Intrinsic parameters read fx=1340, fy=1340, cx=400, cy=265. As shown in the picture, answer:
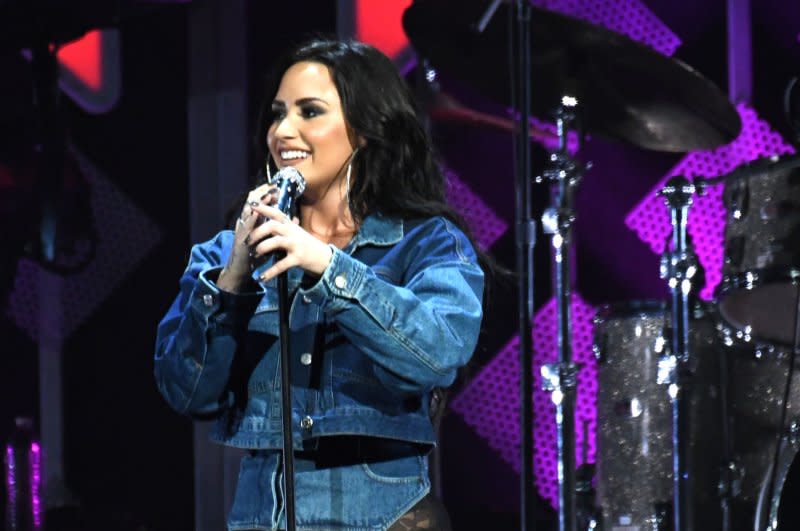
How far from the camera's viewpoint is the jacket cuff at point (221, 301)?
6.89 ft

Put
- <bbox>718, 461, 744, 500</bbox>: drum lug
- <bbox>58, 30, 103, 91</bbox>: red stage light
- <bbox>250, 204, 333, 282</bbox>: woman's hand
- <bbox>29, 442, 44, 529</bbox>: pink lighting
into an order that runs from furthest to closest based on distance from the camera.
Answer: <bbox>58, 30, 103, 91</bbox>: red stage light < <bbox>29, 442, 44, 529</bbox>: pink lighting < <bbox>718, 461, 744, 500</bbox>: drum lug < <bbox>250, 204, 333, 282</bbox>: woman's hand

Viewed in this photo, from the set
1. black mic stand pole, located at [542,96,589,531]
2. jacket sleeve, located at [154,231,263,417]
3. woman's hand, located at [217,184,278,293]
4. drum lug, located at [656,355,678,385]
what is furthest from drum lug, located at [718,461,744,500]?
woman's hand, located at [217,184,278,293]

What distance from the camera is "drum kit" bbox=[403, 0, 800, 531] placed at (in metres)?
3.61

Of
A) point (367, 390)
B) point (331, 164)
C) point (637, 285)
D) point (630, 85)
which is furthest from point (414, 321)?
point (637, 285)

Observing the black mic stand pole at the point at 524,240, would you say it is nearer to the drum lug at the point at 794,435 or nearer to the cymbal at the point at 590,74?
the cymbal at the point at 590,74

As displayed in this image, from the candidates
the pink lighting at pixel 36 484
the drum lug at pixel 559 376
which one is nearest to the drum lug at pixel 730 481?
the drum lug at pixel 559 376

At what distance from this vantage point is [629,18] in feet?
16.1

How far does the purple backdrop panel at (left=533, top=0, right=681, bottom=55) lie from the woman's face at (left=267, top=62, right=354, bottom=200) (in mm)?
2692

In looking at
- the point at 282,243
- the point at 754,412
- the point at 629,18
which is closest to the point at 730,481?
the point at 754,412

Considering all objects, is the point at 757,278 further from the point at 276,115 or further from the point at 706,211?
the point at 276,115

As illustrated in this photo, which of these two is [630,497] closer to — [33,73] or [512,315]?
[512,315]

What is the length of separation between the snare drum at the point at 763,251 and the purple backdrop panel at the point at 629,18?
1.19 m

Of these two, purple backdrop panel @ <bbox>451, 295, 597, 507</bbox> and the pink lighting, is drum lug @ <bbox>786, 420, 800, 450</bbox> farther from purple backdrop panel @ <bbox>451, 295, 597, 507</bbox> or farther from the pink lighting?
the pink lighting

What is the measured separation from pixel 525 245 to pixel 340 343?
44.4 inches
